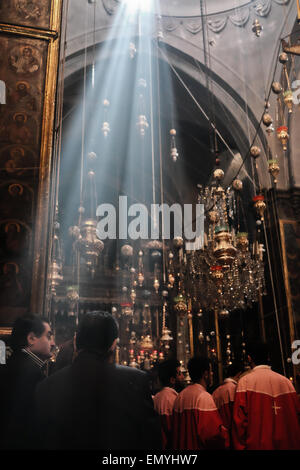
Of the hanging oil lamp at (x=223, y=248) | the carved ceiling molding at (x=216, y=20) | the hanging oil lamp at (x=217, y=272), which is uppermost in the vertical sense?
the carved ceiling molding at (x=216, y=20)

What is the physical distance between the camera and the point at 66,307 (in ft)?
42.6

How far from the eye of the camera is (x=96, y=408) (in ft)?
4.63

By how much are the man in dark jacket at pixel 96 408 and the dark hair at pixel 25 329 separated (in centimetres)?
29

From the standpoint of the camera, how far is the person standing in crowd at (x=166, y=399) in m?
3.43

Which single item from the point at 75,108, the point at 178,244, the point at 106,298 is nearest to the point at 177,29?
the point at 75,108

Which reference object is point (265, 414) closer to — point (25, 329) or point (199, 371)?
point (199, 371)

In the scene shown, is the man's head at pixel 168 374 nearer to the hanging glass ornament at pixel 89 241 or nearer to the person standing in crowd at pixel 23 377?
the person standing in crowd at pixel 23 377

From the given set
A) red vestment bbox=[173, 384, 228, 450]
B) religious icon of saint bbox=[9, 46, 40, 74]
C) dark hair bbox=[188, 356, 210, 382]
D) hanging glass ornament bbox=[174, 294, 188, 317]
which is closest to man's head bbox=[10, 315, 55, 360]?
red vestment bbox=[173, 384, 228, 450]

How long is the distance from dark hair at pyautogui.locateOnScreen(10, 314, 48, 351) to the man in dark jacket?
292 millimetres

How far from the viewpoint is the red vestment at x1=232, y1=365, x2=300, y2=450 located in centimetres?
280

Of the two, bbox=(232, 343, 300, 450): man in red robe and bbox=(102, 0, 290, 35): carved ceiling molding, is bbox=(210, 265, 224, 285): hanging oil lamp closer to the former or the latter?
bbox=(232, 343, 300, 450): man in red robe

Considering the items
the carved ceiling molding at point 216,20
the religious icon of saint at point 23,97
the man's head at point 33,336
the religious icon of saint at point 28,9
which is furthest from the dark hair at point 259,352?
the carved ceiling molding at point 216,20

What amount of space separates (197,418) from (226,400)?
2.64 ft

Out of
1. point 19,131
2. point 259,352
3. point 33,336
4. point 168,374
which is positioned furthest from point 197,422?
point 19,131
